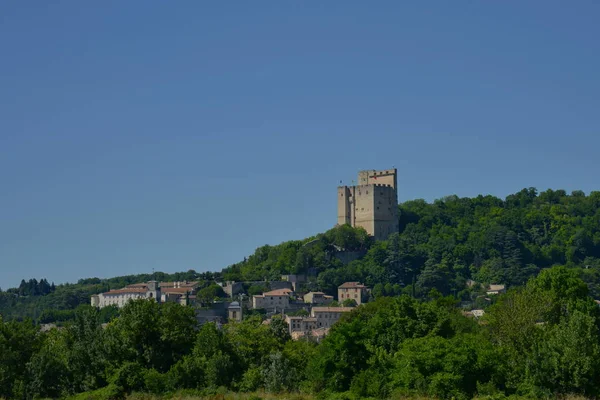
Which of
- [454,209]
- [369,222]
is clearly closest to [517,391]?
[369,222]

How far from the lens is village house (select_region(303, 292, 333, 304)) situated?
4771 inches

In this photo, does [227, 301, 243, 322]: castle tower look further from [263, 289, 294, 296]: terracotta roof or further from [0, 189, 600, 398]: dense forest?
[0, 189, 600, 398]: dense forest

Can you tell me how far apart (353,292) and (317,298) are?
4.29 m

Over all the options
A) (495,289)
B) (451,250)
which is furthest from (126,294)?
(495,289)

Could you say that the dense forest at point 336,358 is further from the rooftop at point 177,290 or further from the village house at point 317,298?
the rooftop at point 177,290

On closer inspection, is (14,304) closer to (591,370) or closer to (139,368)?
(139,368)

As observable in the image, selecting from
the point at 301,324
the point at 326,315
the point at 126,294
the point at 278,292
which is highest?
the point at 126,294

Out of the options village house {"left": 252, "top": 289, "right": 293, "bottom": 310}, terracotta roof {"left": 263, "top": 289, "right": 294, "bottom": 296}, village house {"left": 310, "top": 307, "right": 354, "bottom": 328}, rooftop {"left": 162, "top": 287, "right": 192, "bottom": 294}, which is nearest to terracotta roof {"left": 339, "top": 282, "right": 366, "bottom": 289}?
terracotta roof {"left": 263, "top": 289, "right": 294, "bottom": 296}

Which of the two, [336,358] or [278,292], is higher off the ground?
[278,292]

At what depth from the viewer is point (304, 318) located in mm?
108625

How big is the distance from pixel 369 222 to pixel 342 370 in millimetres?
90958

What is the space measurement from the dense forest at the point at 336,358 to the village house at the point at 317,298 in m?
68.1

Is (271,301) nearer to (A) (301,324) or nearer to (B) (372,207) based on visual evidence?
(A) (301,324)

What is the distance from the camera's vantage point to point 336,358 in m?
44.7
